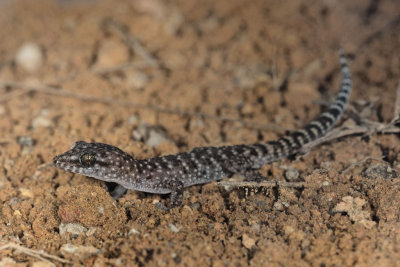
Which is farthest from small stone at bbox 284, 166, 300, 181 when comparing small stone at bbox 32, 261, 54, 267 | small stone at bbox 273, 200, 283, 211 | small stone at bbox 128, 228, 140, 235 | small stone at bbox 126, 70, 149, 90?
small stone at bbox 126, 70, 149, 90

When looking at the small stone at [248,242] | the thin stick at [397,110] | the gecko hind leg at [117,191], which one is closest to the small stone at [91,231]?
the gecko hind leg at [117,191]

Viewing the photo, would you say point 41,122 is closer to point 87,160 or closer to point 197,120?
point 87,160

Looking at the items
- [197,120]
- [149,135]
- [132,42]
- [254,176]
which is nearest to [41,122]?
[149,135]

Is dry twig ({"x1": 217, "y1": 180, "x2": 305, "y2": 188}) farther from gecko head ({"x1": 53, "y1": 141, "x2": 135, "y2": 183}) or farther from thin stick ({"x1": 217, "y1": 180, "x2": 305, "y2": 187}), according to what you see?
gecko head ({"x1": 53, "y1": 141, "x2": 135, "y2": 183})

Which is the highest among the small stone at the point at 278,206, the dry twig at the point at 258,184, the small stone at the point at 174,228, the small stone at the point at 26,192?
the dry twig at the point at 258,184

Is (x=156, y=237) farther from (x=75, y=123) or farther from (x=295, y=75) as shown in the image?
(x=295, y=75)

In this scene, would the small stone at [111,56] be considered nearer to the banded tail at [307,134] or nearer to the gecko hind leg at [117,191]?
the gecko hind leg at [117,191]

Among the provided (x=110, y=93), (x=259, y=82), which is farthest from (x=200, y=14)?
(x=110, y=93)
